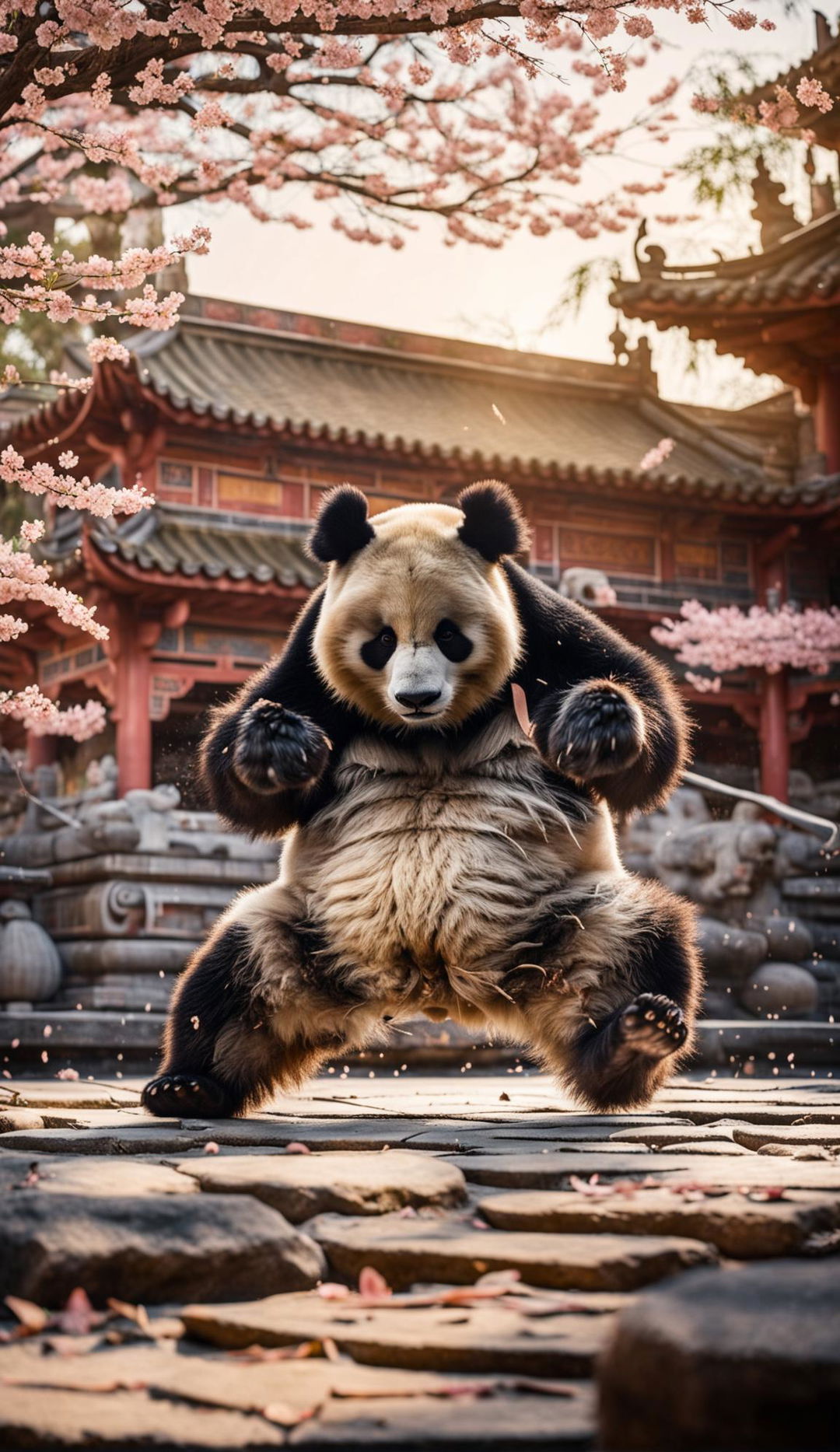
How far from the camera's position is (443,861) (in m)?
Result: 3.09

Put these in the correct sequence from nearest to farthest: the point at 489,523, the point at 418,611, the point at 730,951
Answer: the point at 418,611 < the point at 489,523 < the point at 730,951

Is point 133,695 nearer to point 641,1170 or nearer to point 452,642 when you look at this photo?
point 452,642

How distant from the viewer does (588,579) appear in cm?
1324

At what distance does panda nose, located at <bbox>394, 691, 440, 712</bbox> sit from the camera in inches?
118

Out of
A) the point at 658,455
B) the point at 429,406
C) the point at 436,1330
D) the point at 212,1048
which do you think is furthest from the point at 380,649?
the point at 429,406

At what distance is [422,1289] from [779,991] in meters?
6.21

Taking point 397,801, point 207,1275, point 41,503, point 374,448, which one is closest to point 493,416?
point 374,448

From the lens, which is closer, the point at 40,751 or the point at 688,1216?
the point at 688,1216

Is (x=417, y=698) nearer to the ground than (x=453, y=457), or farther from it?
nearer to the ground

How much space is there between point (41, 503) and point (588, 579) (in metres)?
6.57

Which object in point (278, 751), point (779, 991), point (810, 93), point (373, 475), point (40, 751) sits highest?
point (373, 475)

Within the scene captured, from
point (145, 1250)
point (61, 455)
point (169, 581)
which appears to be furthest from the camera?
point (169, 581)

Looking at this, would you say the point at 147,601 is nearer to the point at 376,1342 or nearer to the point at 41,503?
the point at 41,503

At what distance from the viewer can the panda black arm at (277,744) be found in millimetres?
3023
